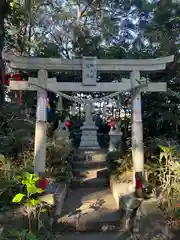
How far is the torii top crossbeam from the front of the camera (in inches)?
195

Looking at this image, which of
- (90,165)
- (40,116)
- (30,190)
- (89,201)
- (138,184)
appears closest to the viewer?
(30,190)

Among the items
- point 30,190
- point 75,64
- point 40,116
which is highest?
point 75,64

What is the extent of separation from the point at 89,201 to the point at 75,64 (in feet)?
9.18

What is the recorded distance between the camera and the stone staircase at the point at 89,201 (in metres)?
4.34

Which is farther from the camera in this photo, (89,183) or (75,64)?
(89,183)

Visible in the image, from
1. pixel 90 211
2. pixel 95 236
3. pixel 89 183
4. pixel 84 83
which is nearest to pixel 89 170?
pixel 89 183

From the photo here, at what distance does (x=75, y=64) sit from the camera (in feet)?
16.5

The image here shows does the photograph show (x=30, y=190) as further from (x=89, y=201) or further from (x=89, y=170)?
(x=89, y=170)

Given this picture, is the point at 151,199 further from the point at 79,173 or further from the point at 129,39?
the point at 129,39

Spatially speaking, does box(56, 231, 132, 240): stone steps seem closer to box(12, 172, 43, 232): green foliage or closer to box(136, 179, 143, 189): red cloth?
box(12, 172, 43, 232): green foliage

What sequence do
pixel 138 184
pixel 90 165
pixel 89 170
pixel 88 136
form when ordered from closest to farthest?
pixel 138 184 < pixel 89 170 < pixel 90 165 < pixel 88 136

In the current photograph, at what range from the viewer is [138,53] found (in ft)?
27.1

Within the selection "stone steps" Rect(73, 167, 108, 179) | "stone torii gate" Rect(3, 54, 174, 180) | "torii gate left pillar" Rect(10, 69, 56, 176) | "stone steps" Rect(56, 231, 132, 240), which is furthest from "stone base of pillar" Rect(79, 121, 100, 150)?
"stone steps" Rect(56, 231, 132, 240)

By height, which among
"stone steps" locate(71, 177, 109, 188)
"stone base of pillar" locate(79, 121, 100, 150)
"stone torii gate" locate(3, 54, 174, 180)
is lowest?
"stone steps" locate(71, 177, 109, 188)
